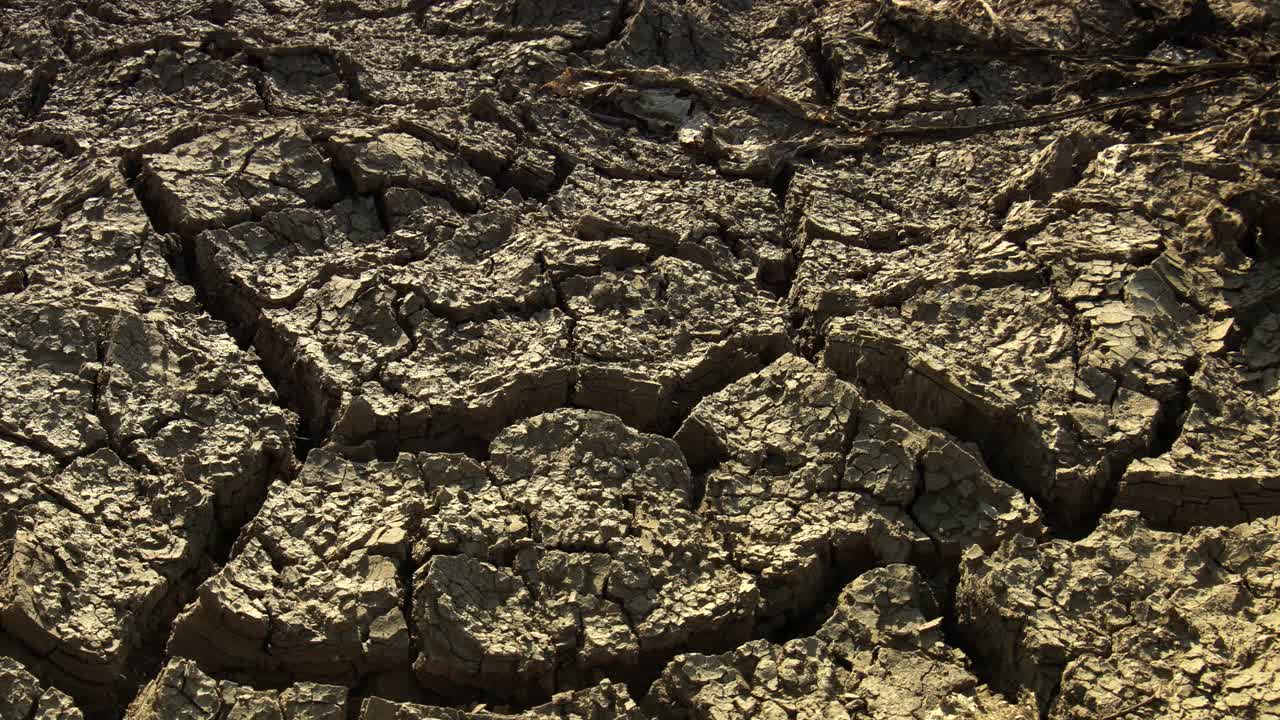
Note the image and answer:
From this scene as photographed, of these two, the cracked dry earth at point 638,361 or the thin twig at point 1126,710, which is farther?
the cracked dry earth at point 638,361

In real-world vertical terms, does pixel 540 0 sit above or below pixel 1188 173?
above

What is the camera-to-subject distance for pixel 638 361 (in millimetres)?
3008

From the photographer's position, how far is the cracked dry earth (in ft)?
8.13

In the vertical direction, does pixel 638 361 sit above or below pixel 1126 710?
above

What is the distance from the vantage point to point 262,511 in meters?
2.68

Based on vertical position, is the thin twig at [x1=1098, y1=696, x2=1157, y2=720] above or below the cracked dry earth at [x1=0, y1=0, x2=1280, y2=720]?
below

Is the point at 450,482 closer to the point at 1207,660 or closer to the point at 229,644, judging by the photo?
the point at 229,644

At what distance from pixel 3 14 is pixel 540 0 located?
69.3 inches

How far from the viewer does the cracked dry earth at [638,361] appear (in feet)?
8.13

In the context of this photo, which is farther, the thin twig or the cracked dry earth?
the cracked dry earth

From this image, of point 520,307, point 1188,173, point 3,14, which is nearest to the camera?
point 520,307

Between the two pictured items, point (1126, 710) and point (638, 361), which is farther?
point (638, 361)

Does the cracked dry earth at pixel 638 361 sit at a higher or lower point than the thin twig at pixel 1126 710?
higher

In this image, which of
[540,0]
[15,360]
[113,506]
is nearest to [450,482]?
[113,506]
